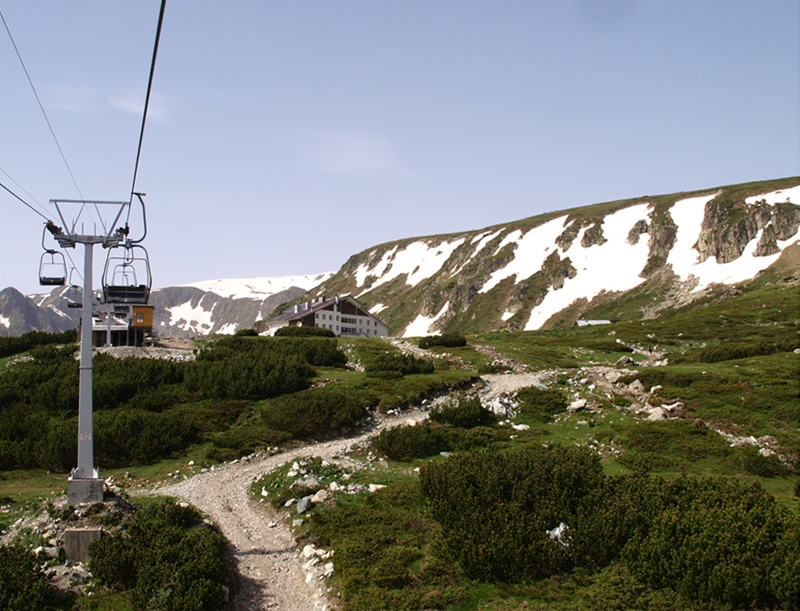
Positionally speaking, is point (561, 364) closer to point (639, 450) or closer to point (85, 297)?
point (639, 450)

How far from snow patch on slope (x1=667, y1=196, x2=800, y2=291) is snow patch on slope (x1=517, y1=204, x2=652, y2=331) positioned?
24.8 feet

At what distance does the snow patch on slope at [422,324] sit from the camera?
5792 inches

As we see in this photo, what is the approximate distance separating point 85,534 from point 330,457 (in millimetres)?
13067

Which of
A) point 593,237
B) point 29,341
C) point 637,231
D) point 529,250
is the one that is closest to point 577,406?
point 29,341

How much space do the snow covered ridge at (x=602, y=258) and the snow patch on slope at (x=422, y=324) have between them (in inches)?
13.6

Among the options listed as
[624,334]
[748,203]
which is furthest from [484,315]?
[624,334]

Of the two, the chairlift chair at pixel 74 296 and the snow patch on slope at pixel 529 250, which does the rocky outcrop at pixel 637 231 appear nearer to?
the snow patch on slope at pixel 529 250

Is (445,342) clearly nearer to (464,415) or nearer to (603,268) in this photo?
(464,415)

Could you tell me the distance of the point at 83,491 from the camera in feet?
50.6

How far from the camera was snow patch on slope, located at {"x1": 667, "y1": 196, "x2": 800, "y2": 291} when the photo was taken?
106938 millimetres

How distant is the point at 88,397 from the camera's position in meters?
15.9

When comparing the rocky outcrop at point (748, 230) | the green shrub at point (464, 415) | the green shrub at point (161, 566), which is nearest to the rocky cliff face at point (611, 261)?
the rocky outcrop at point (748, 230)

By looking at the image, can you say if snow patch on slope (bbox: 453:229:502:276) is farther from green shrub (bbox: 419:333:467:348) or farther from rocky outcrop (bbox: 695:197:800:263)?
green shrub (bbox: 419:333:467:348)

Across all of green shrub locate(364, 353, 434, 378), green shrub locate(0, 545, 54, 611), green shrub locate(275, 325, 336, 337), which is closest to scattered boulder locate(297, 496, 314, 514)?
green shrub locate(0, 545, 54, 611)
